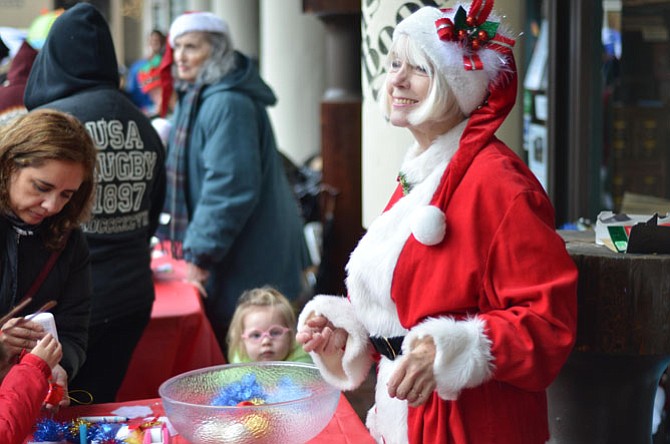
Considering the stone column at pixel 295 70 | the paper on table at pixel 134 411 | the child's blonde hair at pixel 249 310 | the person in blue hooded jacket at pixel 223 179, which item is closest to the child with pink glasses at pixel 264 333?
the child's blonde hair at pixel 249 310

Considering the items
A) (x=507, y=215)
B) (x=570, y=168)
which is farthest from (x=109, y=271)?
(x=570, y=168)

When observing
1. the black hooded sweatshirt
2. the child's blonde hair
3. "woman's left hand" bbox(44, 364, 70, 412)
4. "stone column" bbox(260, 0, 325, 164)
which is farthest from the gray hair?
"stone column" bbox(260, 0, 325, 164)

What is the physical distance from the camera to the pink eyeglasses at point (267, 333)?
10.9 feet

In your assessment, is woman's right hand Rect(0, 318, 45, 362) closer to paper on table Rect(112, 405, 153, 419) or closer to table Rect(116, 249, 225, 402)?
paper on table Rect(112, 405, 153, 419)

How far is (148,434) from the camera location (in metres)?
2.26

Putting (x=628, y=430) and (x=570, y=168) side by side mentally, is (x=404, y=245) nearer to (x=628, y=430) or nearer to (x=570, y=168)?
(x=628, y=430)

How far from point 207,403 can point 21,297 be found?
556 mm

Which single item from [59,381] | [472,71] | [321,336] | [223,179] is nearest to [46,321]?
[59,381]

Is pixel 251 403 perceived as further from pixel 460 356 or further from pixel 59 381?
pixel 460 356

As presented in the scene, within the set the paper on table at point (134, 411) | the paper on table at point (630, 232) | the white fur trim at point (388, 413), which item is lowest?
the paper on table at point (134, 411)

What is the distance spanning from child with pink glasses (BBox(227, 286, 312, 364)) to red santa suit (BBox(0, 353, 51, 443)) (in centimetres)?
123

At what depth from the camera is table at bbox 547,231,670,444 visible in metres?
2.32

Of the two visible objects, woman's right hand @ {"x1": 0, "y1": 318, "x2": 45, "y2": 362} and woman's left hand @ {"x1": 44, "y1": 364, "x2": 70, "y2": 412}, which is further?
woman's left hand @ {"x1": 44, "y1": 364, "x2": 70, "y2": 412}

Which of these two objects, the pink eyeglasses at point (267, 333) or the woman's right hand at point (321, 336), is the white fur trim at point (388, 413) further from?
the pink eyeglasses at point (267, 333)
